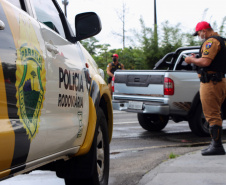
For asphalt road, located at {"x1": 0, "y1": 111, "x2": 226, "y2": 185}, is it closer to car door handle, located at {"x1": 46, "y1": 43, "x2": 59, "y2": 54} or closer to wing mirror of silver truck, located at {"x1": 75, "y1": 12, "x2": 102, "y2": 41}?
wing mirror of silver truck, located at {"x1": 75, "y1": 12, "x2": 102, "y2": 41}

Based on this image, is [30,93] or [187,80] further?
[187,80]

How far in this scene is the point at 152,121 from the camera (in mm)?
9336

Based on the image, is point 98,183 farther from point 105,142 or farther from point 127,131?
point 127,131

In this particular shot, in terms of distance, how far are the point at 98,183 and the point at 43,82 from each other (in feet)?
4.09

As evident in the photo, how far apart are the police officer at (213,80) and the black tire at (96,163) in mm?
2244

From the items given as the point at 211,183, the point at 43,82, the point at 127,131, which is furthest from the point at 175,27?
the point at 43,82

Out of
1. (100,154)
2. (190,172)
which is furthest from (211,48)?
(100,154)

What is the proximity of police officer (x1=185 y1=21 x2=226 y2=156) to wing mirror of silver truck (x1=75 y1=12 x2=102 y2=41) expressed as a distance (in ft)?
8.53

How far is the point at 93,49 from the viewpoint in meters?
39.9

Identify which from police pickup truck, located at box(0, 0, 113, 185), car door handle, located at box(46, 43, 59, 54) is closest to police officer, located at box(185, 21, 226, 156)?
police pickup truck, located at box(0, 0, 113, 185)

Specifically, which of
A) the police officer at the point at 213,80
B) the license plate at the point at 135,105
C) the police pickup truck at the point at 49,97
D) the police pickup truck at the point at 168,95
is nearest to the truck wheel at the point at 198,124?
the police pickup truck at the point at 168,95

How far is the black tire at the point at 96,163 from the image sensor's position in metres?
3.43

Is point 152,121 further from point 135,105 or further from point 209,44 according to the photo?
point 209,44

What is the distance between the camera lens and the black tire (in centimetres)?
343
